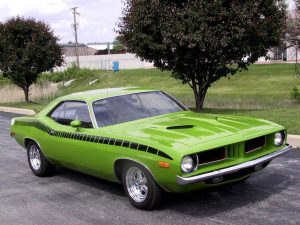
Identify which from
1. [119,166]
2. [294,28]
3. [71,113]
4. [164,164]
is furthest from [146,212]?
[294,28]

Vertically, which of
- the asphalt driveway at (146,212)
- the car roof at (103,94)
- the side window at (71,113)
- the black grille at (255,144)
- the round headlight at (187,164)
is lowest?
the asphalt driveway at (146,212)

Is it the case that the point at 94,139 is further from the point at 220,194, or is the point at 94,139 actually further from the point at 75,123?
the point at 220,194

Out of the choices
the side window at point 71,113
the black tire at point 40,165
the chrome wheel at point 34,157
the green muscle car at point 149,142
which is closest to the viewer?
the green muscle car at point 149,142

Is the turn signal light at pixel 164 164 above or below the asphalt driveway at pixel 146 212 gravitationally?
above

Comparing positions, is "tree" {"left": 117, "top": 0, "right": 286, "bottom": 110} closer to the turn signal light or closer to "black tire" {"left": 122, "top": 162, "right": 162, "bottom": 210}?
"black tire" {"left": 122, "top": 162, "right": 162, "bottom": 210}

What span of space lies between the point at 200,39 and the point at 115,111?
256 inches

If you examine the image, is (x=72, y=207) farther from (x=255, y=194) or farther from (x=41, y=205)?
(x=255, y=194)

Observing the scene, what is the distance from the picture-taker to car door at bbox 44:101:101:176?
6.05m

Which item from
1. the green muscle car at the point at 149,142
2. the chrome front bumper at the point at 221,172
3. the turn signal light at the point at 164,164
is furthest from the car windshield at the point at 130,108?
the chrome front bumper at the point at 221,172

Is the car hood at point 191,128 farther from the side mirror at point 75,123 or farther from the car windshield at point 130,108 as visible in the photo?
the side mirror at point 75,123

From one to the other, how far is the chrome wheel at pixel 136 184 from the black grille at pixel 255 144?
127cm

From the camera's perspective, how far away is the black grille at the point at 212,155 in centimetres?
504

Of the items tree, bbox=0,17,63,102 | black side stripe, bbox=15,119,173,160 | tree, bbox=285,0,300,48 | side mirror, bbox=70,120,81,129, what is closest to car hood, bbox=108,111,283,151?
black side stripe, bbox=15,119,173,160

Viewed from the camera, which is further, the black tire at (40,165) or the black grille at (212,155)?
the black tire at (40,165)
